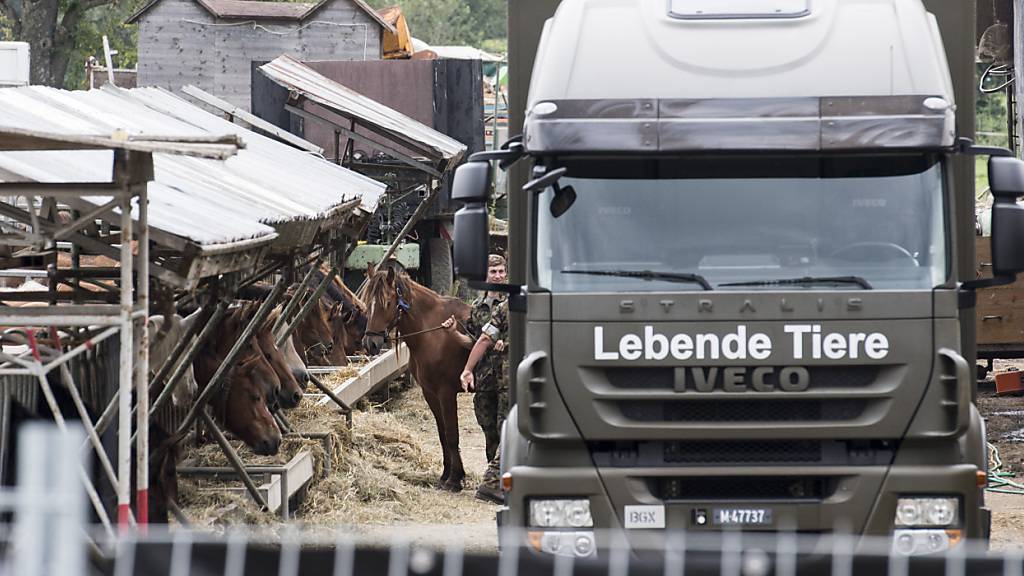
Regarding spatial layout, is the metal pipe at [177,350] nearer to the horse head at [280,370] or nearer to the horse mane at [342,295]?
the horse head at [280,370]

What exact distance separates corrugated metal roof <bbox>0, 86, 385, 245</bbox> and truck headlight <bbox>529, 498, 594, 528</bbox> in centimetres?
206

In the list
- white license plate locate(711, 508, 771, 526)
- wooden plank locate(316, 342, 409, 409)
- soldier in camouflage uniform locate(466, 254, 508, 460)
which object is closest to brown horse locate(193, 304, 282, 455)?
soldier in camouflage uniform locate(466, 254, 508, 460)

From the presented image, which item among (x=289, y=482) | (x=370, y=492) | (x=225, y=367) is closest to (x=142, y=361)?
(x=225, y=367)

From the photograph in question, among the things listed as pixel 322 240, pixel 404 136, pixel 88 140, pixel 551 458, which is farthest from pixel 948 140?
pixel 404 136

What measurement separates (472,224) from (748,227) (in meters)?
1.36

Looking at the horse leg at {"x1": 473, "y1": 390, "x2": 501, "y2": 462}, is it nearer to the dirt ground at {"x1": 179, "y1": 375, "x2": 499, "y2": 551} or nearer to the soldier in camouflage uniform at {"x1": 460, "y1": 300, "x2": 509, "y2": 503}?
the soldier in camouflage uniform at {"x1": 460, "y1": 300, "x2": 509, "y2": 503}

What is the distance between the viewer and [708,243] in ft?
23.4

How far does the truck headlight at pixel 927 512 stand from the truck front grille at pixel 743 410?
0.49m

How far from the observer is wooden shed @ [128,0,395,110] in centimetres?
3197

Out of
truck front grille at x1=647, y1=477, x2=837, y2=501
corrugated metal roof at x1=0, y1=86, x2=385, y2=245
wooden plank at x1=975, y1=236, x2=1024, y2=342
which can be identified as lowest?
truck front grille at x1=647, y1=477, x2=837, y2=501

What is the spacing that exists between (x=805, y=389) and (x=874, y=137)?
1.24 metres

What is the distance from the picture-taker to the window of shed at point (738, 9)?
7.55 meters

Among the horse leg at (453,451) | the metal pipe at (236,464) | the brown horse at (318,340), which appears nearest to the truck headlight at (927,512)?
the metal pipe at (236,464)

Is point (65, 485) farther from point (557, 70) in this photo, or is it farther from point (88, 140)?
point (557, 70)
